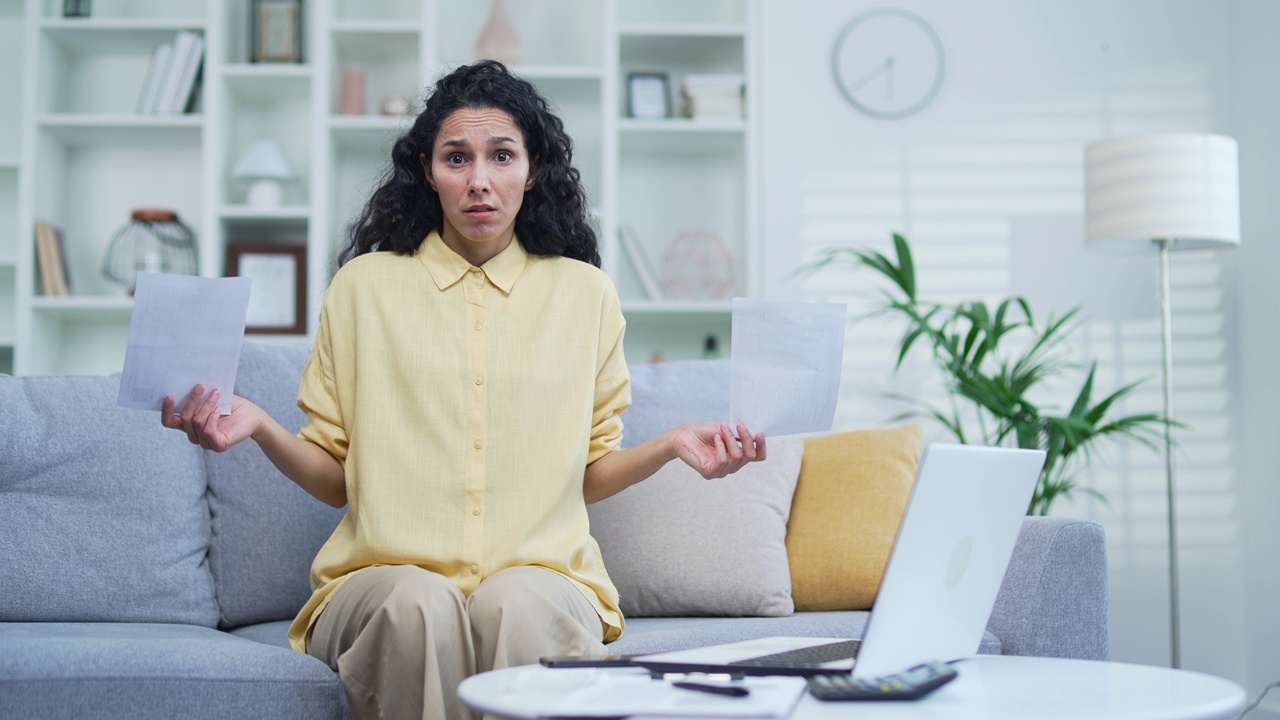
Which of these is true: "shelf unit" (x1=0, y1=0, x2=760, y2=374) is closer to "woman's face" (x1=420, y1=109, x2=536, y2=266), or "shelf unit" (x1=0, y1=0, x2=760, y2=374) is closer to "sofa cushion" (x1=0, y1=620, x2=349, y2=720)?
"woman's face" (x1=420, y1=109, x2=536, y2=266)

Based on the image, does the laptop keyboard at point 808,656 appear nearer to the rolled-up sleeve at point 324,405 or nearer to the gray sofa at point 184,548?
the gray sofa at point 184,548

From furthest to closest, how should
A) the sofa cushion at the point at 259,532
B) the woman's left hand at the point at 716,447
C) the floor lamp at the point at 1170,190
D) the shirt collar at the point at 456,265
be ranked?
the floor lamp at the point at 1170,190
the sofa cushion at the point at 259,532
the shirt collar at the point at 456,265
the woman's left hand at the point at 716,447

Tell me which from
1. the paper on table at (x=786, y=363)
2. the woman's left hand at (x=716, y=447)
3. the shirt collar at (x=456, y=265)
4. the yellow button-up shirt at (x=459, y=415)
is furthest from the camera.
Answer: the shirt collar at (x=456, y=265)

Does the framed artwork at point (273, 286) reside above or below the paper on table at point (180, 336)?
above

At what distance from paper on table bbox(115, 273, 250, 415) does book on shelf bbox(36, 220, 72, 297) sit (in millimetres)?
2153

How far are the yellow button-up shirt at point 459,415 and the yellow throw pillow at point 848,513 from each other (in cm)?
49

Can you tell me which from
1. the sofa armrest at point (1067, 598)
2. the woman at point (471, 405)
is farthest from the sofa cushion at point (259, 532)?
the sofa armrest at point (1067, 598)

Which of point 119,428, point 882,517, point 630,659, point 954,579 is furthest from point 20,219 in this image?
point 954,579

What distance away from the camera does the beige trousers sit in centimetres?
122

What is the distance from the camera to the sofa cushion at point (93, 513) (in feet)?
5.45

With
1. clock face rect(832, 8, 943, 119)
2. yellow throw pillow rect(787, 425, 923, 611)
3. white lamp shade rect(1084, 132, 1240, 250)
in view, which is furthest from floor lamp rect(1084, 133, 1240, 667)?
yellow throw pillow rect(787, 425, 923, 611)

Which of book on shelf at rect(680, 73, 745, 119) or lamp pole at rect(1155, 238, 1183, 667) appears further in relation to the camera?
book on shelf at rect(680, 73, 745, 119)

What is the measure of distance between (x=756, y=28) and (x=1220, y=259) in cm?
156

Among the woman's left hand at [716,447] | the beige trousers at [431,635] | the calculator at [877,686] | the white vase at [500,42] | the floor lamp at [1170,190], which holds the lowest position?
the beige trousers at [431,635]
